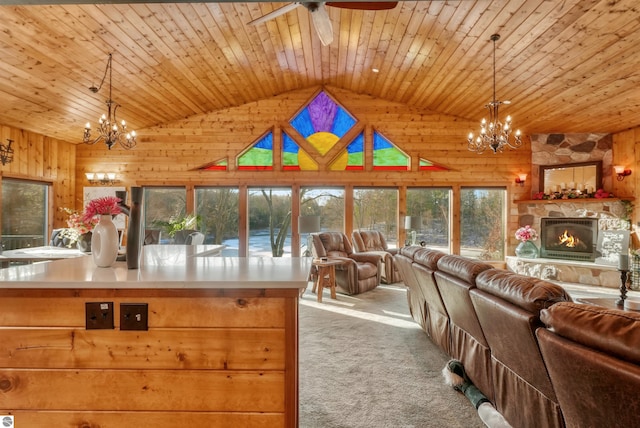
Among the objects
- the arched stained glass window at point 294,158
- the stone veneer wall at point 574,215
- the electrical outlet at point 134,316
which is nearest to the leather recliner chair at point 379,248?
the arched stained glass window at point 294,158

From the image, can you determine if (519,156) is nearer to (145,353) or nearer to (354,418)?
(354,418)

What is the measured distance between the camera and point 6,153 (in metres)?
5.68

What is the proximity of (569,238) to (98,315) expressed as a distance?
777 cm

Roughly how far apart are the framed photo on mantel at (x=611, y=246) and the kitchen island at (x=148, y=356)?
22.5 feet

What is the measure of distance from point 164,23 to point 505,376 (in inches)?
187

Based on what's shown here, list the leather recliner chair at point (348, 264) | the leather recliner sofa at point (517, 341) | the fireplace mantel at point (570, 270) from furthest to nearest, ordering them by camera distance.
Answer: the fireplace mantel at point (570, 270), the leather recliner chair at point (348, 264), the leather recliner sofa at point (517, 341)

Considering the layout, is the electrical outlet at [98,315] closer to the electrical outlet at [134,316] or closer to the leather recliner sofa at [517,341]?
the electrical outlet at [134,316]

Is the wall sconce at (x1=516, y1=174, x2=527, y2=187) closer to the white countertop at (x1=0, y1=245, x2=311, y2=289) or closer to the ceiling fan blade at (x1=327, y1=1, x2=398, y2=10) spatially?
the ceiling fan blade at (x1=327, y1=1, x2=398, y2=10)

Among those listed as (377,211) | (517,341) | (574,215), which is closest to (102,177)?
(377,211)

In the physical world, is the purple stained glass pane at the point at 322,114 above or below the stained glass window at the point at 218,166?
above

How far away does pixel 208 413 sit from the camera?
1.61 metres

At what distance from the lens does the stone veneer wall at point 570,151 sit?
6.53m

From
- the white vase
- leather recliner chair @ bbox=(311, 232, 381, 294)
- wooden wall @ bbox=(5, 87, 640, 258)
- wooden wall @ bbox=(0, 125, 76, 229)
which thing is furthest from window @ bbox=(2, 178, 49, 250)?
the white vase

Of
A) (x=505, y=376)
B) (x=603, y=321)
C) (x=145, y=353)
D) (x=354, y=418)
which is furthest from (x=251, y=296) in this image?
(x=505, y=376)
